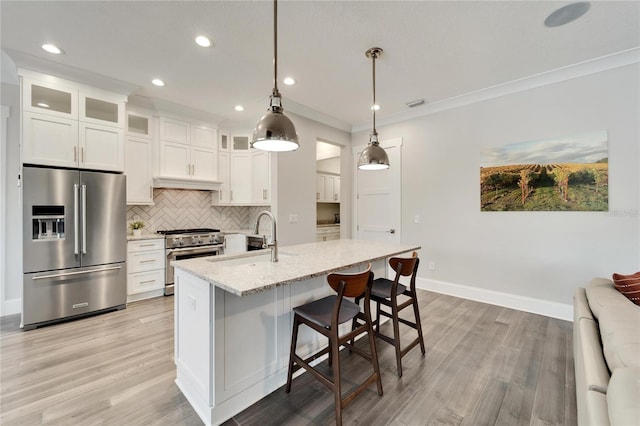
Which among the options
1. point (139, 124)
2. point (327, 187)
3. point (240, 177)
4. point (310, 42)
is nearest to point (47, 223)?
point (139, 124)

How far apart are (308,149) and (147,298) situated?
3.24 m

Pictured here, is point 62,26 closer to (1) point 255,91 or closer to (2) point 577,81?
(1) point 255,91

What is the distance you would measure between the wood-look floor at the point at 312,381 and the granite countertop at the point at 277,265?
0.89m

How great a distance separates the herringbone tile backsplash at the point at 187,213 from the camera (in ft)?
14.0

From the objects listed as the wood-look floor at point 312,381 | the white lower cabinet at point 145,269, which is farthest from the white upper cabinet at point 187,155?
the wood-look floor at point 312,381

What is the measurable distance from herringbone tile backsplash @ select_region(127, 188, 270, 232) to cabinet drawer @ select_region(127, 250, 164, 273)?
0.67 meters

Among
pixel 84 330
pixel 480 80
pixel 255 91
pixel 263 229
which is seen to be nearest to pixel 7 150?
pixel 84 330

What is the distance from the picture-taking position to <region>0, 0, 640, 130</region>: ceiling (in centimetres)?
210

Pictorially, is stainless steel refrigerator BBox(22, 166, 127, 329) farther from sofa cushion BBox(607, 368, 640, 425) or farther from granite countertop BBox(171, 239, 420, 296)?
sofa cushion BBox(607, 368, 640, 425)

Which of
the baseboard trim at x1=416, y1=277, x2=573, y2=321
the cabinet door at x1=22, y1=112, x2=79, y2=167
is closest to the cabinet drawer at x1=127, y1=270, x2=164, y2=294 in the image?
the cabinet door at x1=22, y1=112, x2=79, y2=167

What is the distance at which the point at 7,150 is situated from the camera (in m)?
3.28

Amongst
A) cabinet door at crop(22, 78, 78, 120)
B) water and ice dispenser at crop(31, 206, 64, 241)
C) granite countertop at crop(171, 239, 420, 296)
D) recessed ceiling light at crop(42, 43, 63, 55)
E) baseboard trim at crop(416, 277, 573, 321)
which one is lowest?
baseboard trim at crop(416, 277, 573, 321)

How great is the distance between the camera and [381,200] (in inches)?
186

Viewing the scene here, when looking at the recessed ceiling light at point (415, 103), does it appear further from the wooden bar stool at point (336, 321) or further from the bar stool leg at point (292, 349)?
the bar stool leg at point (292, 349)
